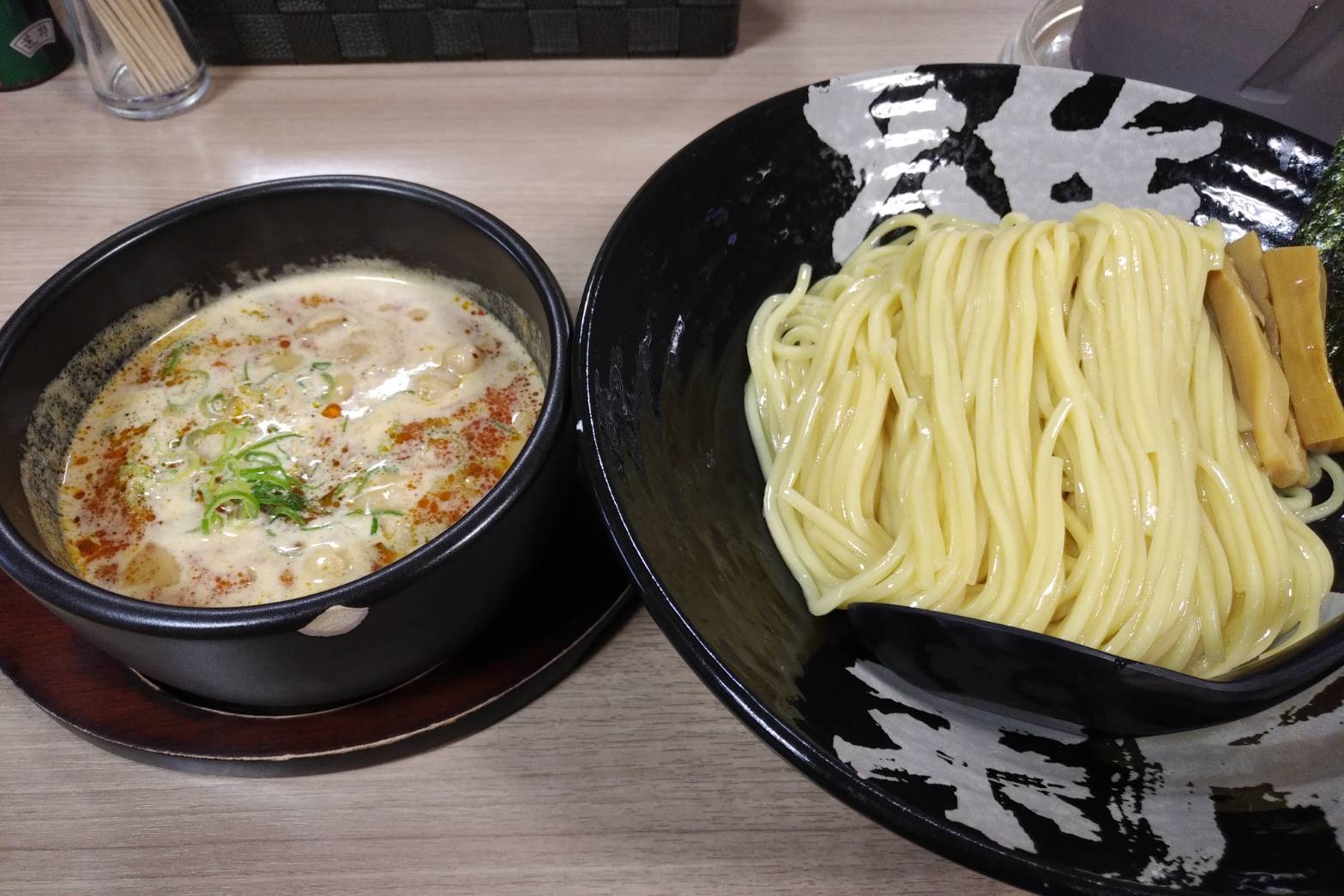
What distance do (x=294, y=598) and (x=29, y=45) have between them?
1808mm

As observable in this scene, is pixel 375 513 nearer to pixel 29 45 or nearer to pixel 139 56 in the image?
pixel 139 56

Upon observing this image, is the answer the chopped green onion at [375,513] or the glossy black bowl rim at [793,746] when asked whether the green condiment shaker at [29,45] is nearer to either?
the chopped green onion at [375,513]

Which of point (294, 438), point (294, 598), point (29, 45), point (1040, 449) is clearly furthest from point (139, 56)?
point (1040, 449)

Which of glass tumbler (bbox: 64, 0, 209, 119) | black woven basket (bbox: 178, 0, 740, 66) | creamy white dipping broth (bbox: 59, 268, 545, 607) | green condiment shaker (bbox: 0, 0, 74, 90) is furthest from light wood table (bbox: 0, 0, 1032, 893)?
green condiment shaker (bbox: 0, 0, 74, 90)

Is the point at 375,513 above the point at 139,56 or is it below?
below

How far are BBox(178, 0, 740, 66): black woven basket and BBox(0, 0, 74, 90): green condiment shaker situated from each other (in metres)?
0.33

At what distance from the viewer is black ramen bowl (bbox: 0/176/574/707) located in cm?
85

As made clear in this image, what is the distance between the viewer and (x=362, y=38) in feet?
6.45

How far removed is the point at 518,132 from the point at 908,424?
1.15 meters

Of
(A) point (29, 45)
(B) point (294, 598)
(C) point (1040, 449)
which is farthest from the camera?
(A) point (29, 45)

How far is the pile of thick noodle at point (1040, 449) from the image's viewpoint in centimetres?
108

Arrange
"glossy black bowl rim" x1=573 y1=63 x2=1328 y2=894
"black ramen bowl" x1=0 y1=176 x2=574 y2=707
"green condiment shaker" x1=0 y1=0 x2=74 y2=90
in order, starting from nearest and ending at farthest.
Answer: "glossy black bowl rim" x1=573 y1=63 x2=1328 y2=894 → "black ramen bowl" x1=0 y1=176 x2=574 y2=707 → "green condiment shaker" x1=0 y1=0 x2=74 y2=90

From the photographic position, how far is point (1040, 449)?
1.16 metres

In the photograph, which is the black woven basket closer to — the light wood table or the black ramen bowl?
the black ramen bowl
